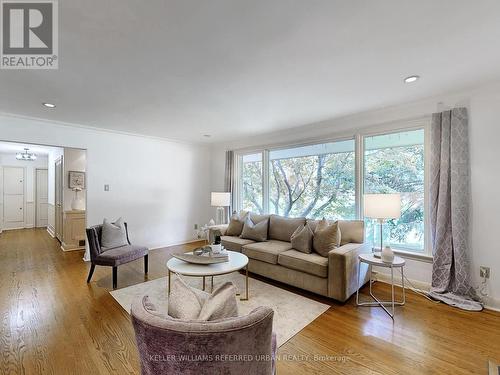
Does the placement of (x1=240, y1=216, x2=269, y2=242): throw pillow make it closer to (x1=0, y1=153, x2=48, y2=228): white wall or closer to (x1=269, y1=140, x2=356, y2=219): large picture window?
(x1=269, y1=140, x2=356, y2=219): large picture window

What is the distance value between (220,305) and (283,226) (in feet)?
9.78

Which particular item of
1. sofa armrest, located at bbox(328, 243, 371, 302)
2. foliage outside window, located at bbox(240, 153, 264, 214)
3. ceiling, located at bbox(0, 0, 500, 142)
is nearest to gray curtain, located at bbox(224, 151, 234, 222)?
foliage outside window, located at bbox(240, 153, 264, 214)

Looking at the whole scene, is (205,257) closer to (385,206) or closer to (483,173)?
(385,206)

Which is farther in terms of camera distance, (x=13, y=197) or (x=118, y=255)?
(x=13, y=197)

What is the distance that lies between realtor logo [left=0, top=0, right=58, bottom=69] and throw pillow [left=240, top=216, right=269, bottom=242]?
10.3 feet

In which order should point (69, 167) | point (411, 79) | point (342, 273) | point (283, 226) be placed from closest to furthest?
point (411, 79), point (342, 273), point (283, 226), point (69, 167)

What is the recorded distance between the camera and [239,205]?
5.57 meters

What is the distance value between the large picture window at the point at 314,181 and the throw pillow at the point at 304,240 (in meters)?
0.95

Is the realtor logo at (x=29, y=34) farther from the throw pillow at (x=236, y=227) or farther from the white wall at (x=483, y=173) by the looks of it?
the white wall at (x=483, y=173)

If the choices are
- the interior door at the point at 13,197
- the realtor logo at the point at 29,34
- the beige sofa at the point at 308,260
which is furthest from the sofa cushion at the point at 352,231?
the interior door at the point at 13,197

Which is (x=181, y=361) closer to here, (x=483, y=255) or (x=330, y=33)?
(x=330, y=33)

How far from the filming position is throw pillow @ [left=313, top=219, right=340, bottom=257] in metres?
3.03

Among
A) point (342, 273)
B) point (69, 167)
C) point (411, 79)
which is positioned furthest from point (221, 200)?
point (411, 79)

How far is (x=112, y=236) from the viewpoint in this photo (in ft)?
11.5
